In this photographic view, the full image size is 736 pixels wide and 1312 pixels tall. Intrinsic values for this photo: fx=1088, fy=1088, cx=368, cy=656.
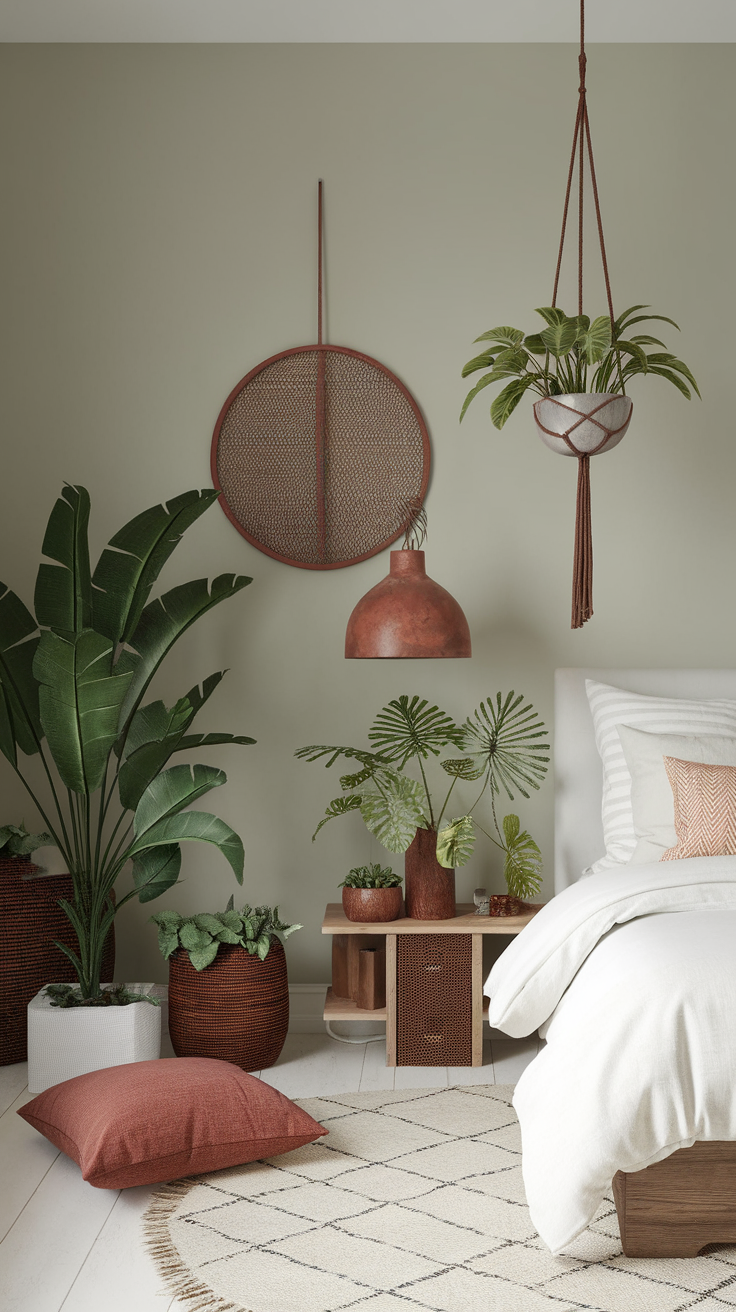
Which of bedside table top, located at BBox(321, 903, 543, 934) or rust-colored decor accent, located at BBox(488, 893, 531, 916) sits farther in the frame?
rust-colored decor accent, located at BBox(488, 893, 531, 916)

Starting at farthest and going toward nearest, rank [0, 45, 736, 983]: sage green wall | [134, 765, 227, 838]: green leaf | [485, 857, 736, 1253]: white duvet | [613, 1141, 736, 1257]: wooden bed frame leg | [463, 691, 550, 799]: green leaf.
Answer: [0, 45, 736, 983]: sage green wall → [463, 691, 550, 799]: green leaf → [134, 765, 227, 838]: green leaf → [613, 1141, 736, 1257]: wooden bed frame leg → [485, 857, 736, 1253]: white duvet

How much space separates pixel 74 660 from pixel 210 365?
49.1 inches

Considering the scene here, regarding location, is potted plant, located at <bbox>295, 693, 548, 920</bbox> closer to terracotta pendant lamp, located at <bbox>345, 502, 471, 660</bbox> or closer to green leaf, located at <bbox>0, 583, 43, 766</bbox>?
terracotta pendant lamp, located at <bbox>345, 502, 471, 660</bbox>

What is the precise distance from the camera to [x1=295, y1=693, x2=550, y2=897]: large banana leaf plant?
122 inches

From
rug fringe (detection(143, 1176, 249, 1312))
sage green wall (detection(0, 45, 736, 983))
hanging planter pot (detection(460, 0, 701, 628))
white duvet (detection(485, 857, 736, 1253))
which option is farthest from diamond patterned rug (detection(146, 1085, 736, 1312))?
hanging planter pot (detection(460, 0, 701, 628))

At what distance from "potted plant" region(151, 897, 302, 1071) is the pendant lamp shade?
0.81 meters

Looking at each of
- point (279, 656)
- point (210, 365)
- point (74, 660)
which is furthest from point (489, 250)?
point (74, 660)

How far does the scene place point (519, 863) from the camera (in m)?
3.21

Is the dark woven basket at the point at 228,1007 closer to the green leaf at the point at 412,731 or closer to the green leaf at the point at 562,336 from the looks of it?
the green leaf at the point at 412,731

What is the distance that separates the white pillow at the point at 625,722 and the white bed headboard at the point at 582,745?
94 millimetres

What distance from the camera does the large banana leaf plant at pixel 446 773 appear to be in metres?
3.11

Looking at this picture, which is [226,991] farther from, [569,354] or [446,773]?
[569,354]

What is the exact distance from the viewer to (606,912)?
2.30m

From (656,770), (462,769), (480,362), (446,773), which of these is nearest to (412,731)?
(462,769)
